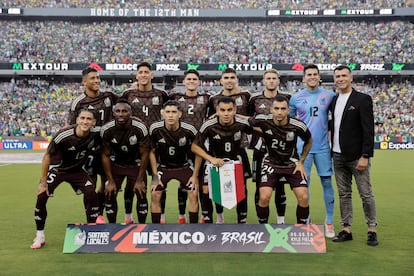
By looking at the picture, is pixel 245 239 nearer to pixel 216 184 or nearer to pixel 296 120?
pixel 216 184

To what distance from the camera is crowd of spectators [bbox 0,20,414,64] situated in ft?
137

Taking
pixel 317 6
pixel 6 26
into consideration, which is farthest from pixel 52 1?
pixel 317 6

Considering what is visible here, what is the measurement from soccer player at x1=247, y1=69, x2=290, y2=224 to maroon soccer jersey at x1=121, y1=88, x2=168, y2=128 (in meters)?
1.46

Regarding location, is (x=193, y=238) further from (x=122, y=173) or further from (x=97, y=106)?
(x=97, y=106)

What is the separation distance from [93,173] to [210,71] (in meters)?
34.0

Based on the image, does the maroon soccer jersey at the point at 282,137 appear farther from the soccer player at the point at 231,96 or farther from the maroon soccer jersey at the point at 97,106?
the maroon soccer jersey at the point at 97,106

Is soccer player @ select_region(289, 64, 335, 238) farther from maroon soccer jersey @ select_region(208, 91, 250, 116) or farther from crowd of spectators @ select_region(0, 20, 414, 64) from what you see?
crowd of spectators @ select_region(0, 20, 414, 64)

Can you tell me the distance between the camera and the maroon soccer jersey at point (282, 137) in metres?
6.11

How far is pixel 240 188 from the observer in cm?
583

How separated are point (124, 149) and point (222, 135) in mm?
1434

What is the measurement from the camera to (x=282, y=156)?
6168 mm

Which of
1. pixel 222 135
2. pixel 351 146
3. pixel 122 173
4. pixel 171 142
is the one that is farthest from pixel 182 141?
pixel 351 146

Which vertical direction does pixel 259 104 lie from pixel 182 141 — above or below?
above

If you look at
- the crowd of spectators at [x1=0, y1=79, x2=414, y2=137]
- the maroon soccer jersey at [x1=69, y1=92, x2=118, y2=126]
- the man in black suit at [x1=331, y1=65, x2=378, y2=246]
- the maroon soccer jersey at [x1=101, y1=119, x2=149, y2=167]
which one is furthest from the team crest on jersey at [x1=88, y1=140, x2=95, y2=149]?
the crowd of spectators at [x1=0, y1=79, x2=414, y2=137]
